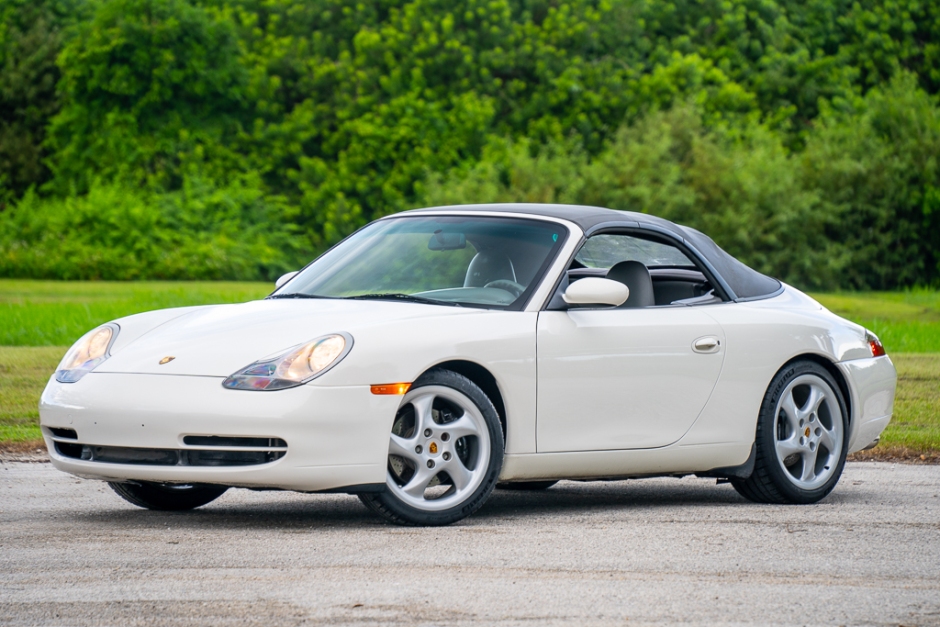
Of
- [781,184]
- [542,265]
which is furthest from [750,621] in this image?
[781,184]

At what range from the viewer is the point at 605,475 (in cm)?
726

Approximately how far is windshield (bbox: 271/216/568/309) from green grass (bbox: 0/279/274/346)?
13689 mm

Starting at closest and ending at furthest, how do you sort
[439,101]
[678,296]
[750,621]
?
[750,621], [678,296], [439,101]

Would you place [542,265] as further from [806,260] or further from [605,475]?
[806,260]

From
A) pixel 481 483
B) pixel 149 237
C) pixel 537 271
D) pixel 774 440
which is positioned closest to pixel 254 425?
pixel 481 483

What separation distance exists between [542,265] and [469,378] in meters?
0.76

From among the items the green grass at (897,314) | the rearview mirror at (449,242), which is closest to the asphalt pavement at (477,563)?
the rearview mirror at (449,242)

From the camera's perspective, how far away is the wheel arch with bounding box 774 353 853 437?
798cm

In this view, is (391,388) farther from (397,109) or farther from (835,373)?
(397,109)

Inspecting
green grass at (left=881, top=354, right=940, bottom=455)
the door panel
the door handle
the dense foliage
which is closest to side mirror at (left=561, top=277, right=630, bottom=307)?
the door panel

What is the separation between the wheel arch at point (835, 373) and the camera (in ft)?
26.2

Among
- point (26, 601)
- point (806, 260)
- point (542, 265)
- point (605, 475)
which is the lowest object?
point (806, 260)

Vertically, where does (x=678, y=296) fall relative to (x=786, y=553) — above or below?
above

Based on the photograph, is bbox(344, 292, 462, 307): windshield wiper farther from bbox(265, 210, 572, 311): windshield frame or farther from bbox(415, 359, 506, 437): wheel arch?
bbox(415, 359, 506, 437): wheel arch
